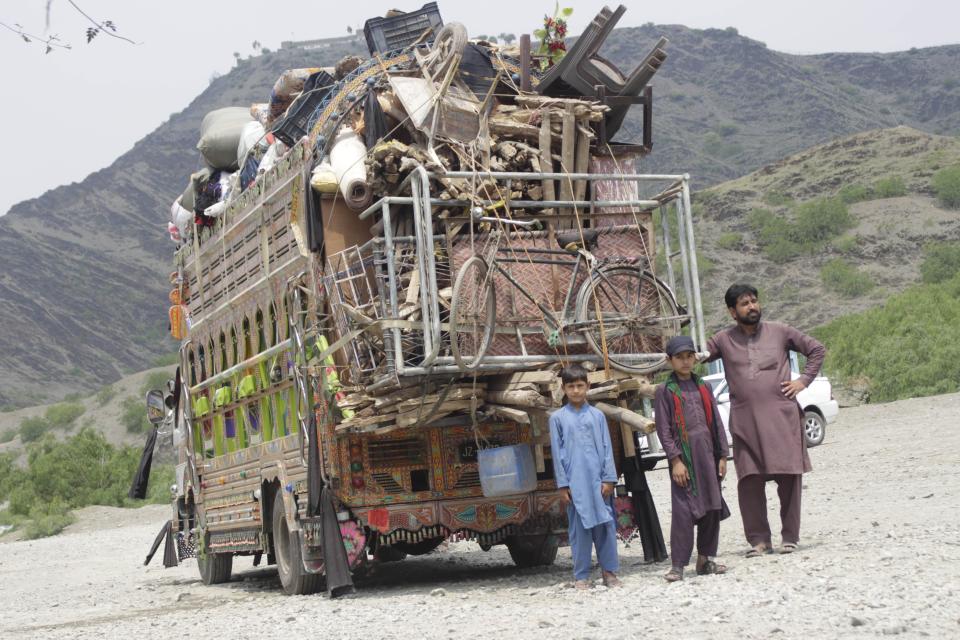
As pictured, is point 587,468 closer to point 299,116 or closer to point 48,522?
point 299,116

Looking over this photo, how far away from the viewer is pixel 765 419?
940 centimetres

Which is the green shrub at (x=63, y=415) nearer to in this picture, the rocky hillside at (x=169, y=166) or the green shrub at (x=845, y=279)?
the rocky hillside at (x=169, y=166)

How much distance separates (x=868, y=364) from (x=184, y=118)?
151 m

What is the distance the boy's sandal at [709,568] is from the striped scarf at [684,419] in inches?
19.2

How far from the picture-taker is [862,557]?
8.41 m

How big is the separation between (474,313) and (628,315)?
1.33 m

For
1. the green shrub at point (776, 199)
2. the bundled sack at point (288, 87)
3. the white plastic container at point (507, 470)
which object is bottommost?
the white plastic container at point (507, 470)

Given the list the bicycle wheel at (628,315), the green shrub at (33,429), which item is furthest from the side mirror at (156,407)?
the green shrub at (33,429)

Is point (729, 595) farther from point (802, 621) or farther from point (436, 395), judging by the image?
point (436, 395)

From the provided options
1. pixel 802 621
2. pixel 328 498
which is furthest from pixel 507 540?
pixel 802 621

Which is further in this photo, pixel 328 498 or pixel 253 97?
pixel 253 97

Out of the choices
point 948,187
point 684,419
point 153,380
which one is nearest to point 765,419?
point 684,419

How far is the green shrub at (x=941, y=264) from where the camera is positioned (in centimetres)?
4938

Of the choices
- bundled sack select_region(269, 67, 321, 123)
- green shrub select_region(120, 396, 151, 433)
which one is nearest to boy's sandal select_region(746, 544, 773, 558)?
bundled sack select_region(269, 67, 321, 123)
